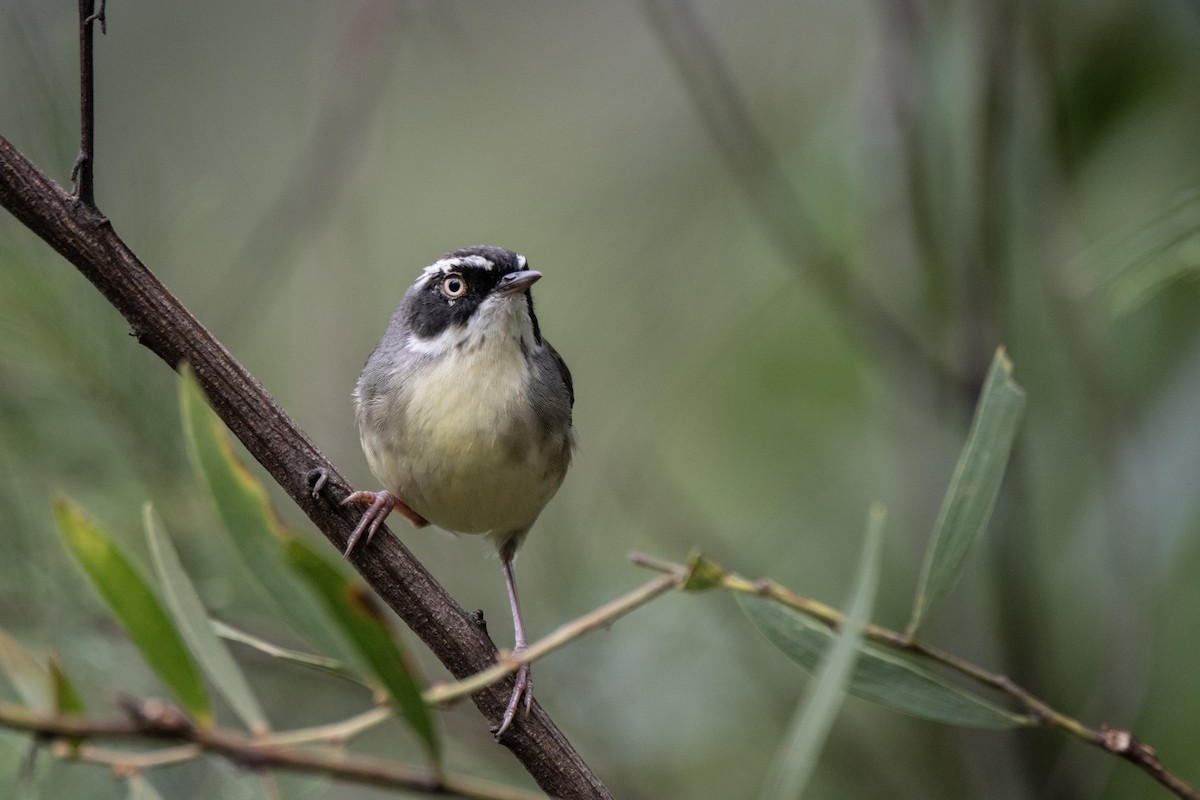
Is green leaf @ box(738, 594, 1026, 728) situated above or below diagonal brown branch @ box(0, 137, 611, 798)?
above

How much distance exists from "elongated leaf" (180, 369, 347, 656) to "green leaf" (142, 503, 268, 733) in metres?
0.10

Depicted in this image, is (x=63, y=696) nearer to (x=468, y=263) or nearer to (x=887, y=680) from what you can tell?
(x=887, y=680)

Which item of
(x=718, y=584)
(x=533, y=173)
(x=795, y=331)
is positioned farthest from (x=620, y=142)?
(x=718, y=584)

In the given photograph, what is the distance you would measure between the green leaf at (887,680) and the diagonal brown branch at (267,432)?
47 cm

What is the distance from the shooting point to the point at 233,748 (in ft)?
3.43

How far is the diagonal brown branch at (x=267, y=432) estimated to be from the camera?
1794 mm

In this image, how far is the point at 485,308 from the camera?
3396 mm

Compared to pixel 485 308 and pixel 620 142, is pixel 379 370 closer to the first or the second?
pixel 485 308

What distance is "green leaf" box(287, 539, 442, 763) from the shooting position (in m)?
1.11

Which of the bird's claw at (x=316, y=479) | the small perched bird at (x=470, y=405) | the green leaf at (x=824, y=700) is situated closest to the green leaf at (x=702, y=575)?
the green leaf at (x=824, y=700)

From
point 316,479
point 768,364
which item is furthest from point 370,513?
point 768,364

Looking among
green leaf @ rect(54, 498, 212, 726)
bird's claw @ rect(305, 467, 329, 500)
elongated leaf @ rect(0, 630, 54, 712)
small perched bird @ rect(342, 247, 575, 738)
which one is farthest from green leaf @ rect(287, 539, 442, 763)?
small perched bird @ rect(342, 247, 575, 738)

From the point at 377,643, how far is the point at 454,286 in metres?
2.43

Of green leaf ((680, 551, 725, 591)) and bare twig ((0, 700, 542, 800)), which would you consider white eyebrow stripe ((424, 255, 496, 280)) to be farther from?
bare twig ((0, 700, 542, 800))
